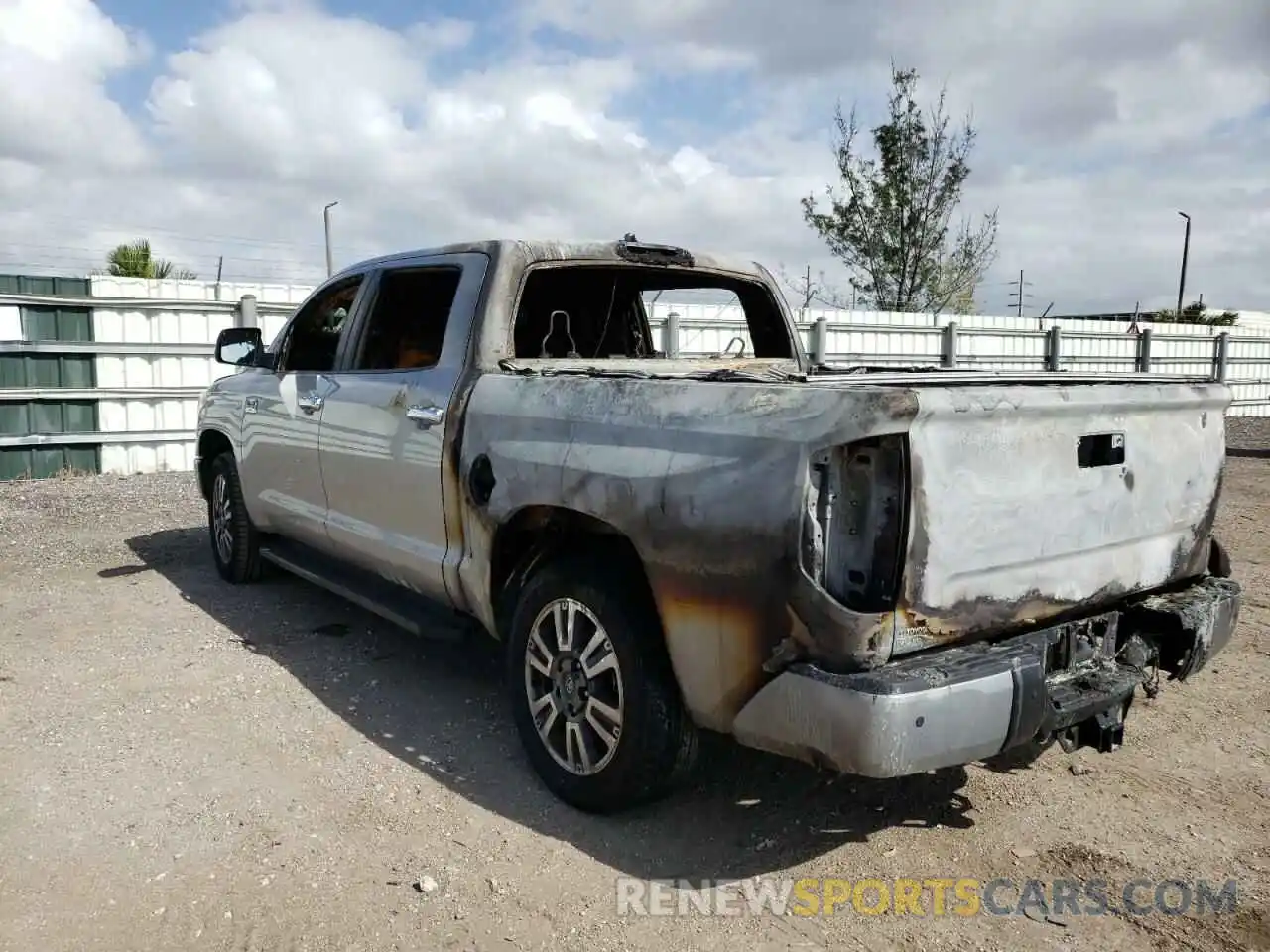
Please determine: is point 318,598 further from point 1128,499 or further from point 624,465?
point 1128,499

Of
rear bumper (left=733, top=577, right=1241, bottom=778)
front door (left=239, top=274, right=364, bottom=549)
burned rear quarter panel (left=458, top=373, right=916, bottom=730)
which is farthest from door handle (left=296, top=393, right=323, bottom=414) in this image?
rear bumper (left=733, top=577, right=1241, bottom=778)

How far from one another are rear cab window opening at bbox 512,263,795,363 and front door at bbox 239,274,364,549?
943 millimetres

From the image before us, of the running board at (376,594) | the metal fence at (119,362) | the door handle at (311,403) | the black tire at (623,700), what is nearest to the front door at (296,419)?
the door handle at (311,403)

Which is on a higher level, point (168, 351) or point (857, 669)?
point (168, 351)

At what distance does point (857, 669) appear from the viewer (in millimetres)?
2568

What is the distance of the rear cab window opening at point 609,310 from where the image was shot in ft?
14.5

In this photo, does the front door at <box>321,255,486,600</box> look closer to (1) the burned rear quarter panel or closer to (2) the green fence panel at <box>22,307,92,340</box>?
(1) the burned rear quarter panel

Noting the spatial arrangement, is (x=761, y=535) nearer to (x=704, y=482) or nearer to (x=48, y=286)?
(x=704, y=482)

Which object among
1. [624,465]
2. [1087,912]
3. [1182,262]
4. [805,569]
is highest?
[1182,262]

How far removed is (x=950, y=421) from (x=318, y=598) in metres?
4.40

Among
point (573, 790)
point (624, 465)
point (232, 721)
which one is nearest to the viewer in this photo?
point (624, 465)

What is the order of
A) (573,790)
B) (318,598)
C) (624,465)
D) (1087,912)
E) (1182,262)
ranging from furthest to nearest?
(1182,262)
(318,598)
(573,790)
(624,465)
(1087,912)

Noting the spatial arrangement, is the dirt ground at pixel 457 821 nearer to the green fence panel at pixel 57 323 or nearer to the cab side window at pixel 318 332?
the cab side window at pixel 318 332

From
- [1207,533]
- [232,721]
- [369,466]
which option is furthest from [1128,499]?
[232,721]
